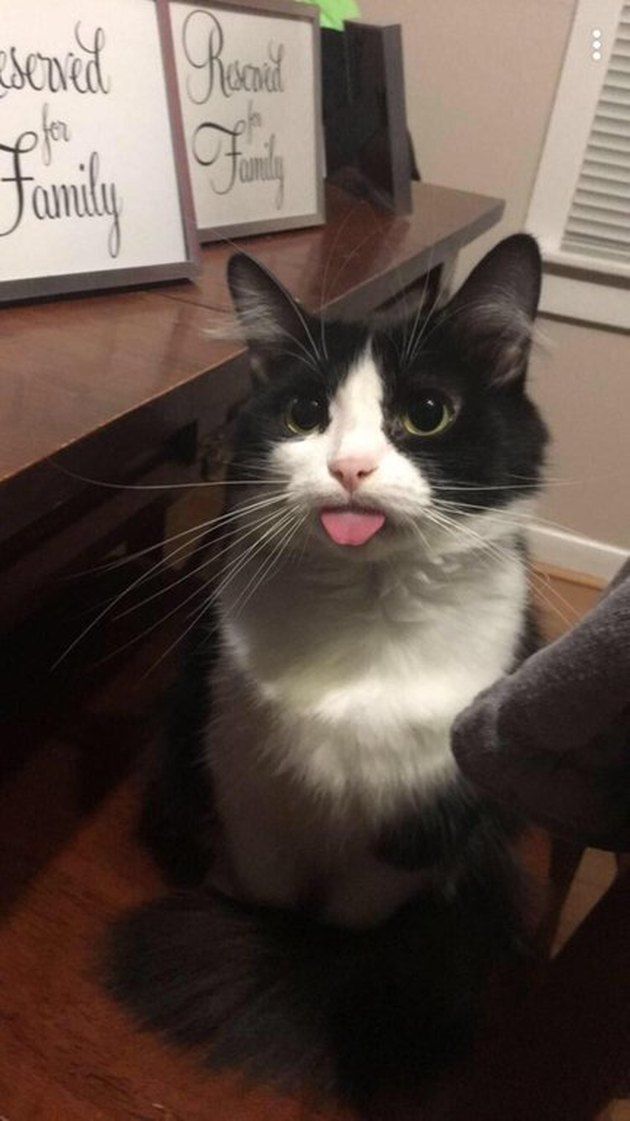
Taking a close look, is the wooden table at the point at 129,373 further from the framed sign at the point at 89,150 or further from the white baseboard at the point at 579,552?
the white baseboard at the point at 579,552

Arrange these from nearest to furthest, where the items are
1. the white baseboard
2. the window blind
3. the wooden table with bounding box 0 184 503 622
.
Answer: the wooden table with bounding box 0 184 503 622, the window blind, the white baseboard

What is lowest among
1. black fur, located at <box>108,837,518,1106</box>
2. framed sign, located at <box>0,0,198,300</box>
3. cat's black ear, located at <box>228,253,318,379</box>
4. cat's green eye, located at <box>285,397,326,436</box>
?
black fur, located at <box>108,837,518,1106</box>

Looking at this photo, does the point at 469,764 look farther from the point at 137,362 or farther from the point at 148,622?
the point at 148,622

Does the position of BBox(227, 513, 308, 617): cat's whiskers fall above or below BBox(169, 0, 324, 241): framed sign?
below

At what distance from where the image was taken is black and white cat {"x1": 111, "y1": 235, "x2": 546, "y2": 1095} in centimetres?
67

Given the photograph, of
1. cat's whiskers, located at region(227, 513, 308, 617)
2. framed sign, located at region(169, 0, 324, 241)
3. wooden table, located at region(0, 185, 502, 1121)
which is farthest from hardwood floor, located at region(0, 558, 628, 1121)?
framed sign, located at region(169, 0, 324, 241)

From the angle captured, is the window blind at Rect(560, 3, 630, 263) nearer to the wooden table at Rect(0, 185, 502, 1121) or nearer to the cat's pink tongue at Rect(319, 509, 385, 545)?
Answer: the wooden table at Rect(0, 185, 502, 1121)

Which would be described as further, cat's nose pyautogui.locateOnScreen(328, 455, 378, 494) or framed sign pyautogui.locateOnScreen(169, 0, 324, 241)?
framed sign pyautogui.locateOnScreen(169, 0, 324, 241)

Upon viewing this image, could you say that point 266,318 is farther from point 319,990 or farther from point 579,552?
point 579,552

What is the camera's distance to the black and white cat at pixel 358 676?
0.67 metres

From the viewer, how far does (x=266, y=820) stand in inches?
33.0

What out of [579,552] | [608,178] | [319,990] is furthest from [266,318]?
[579,552]

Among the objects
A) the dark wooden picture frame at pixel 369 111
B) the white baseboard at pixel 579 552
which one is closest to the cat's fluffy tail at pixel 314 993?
the dark wooden picture frame at pixel 369 111

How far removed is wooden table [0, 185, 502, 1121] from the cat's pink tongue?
4.7 inches
